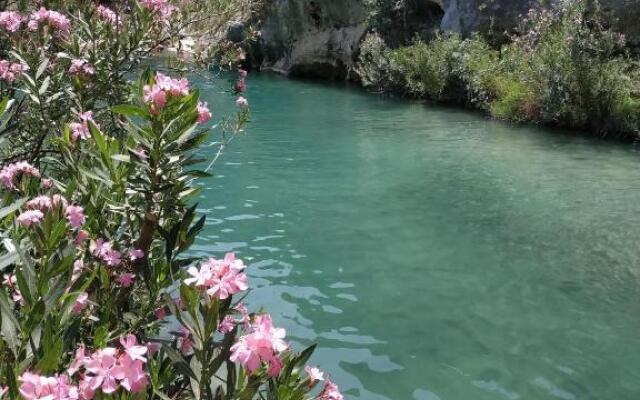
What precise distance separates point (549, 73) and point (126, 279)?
16056 mm

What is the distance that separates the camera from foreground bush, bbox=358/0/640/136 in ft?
52.6

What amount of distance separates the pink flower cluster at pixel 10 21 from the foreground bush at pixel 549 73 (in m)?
14.1

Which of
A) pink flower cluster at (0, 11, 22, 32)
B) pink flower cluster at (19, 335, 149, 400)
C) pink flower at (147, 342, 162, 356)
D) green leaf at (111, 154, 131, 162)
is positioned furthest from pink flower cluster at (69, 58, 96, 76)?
pink flower cluster at (19, 335, 149, 400)

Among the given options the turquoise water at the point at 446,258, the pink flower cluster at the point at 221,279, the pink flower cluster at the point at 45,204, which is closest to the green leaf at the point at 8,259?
the pink flower cluster at the point at 45,204

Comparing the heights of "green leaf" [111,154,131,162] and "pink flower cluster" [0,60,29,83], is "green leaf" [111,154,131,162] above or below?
below

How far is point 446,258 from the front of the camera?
299 inches

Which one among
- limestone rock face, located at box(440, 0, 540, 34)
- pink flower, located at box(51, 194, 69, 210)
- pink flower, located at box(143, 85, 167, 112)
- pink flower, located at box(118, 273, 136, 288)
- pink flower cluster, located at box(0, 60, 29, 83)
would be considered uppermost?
limestone rock face, located at box(440, 0, 540, 34)

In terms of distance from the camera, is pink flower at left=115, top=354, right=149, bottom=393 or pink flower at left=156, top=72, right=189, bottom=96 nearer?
pink flower at left=115, top=354, right=149, bottom=393

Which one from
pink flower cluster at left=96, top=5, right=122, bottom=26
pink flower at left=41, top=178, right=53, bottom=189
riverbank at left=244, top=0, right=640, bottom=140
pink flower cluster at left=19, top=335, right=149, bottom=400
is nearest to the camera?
pink flower cluster at left=19, top=335, right=149, bottom=400

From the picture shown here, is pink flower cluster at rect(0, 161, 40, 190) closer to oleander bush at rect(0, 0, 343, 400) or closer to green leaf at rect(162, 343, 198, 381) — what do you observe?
oleander bush at rect(0, 0, 343, 400)

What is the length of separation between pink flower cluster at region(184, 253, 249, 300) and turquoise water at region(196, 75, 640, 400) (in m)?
3.12

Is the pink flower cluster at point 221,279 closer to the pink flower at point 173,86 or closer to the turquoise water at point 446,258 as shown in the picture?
the pink flower at point 173,86

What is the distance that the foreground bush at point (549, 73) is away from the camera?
1605cm

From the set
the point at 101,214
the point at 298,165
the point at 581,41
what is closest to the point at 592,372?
the point at 101,214
